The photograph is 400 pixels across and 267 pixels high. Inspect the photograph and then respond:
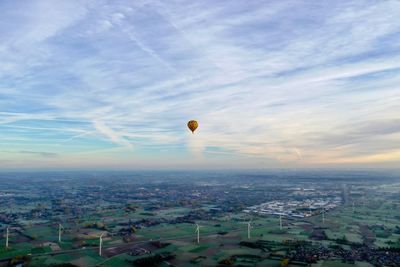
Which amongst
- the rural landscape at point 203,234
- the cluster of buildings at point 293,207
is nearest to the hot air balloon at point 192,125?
the rural landscape at point 203,234

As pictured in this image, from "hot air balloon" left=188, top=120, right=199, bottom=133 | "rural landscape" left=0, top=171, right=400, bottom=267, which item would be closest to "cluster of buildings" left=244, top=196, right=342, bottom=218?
"rural landscape" left=0, top=171, right=400, bottom=267

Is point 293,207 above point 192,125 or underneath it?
underneath

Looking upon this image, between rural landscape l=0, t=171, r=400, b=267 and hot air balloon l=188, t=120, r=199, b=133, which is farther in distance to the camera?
hot air balloon l=188, t=120, r=199, b=133

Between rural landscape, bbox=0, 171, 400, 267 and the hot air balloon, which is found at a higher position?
the hot air balloon

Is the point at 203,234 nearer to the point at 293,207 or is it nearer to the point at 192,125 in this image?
the point at 192,125

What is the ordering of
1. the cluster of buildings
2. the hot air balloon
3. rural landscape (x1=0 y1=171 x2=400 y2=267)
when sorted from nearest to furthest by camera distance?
rural landscape (x1=0 y1=171 x2=400 y2=267) < the hot air balloon < the cluster of buildings

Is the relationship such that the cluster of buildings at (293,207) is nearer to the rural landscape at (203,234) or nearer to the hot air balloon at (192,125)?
the rural landscape at (203,234)

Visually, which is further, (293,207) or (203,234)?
(293,207)

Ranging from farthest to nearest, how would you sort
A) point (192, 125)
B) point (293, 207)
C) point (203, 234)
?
1. point (293, 207)
2. point (203, 234)
3. point (192, 125)

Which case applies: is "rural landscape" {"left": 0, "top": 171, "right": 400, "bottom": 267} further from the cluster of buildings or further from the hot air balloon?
the hot air balloon

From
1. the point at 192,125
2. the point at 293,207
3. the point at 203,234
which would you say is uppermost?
the point at 192,125

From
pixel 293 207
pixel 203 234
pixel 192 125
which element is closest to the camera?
pixel 192 125

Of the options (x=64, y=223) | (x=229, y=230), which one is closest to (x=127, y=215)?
(x=64, y=223)

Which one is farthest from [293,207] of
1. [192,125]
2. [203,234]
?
[192,125]
